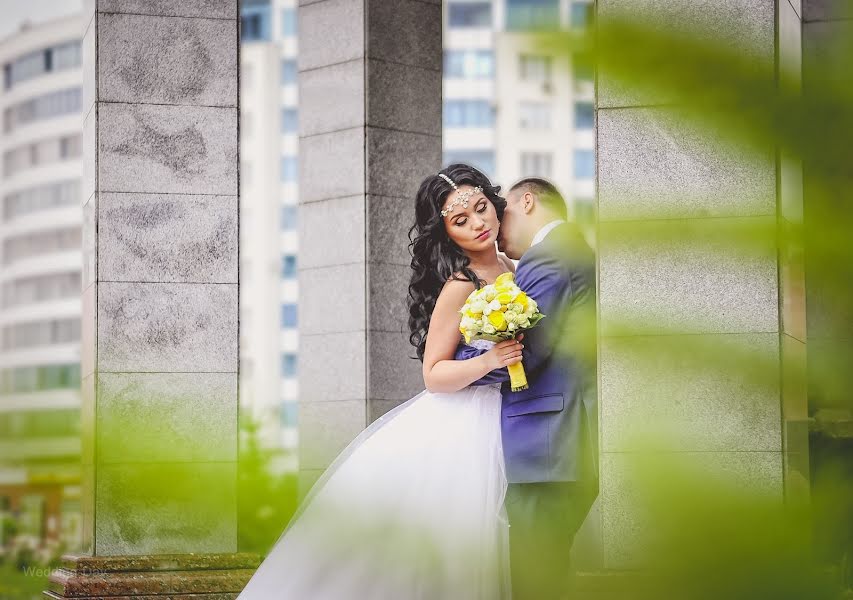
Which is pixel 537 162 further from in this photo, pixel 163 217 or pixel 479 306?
pixel 479 306

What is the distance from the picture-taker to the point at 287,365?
89.6 m

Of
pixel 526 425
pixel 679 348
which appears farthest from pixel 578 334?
pixel 526 425

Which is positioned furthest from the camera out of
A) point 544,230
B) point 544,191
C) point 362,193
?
point 362,193

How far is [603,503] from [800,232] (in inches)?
217

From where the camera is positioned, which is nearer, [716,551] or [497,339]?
[716,551]

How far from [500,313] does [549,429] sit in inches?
36.0

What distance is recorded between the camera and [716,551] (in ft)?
2.84

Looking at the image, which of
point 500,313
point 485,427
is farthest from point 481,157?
point 500,313

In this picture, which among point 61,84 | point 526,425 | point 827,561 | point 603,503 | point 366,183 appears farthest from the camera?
point 61,84

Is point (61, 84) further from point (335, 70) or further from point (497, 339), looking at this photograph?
point (497, 339)

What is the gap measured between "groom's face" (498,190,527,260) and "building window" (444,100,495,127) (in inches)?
3290

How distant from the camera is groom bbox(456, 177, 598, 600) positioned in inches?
257

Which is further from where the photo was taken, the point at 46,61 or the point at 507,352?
the point at 46,61

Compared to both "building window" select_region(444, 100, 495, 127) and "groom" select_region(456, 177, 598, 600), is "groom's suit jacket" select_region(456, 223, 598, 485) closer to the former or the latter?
"groom" select_region(456, 177, 598, 600)
